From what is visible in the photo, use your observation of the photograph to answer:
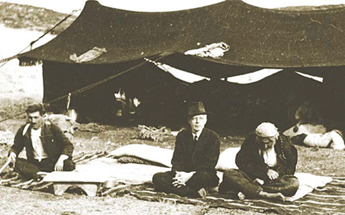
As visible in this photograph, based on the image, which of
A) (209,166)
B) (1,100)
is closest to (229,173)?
(209,166)

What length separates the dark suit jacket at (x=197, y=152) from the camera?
488 centimetres

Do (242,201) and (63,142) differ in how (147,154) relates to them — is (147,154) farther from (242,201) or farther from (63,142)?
(242,201)

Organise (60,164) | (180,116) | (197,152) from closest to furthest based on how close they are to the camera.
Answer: (197,152), (60,164), (180,116)

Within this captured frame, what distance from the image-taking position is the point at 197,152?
4910 mm

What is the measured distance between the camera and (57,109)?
10328 mm

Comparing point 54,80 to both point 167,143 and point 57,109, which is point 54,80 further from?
point 167,143

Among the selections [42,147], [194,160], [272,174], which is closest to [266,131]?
[272,174]

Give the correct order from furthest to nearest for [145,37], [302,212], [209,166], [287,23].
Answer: [145,37] < [287,23] < [209,166] < [302,212]

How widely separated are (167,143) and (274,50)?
2.25m

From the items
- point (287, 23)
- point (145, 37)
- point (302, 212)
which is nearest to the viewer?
point (302, 212)

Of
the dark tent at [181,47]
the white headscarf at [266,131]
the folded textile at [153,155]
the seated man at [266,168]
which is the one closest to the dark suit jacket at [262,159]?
the seated man at [266,168]

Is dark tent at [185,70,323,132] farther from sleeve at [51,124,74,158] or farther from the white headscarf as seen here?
sleeve at [51,124,74,158]

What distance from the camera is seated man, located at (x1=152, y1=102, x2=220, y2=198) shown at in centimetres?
486

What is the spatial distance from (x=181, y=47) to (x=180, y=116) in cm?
162
